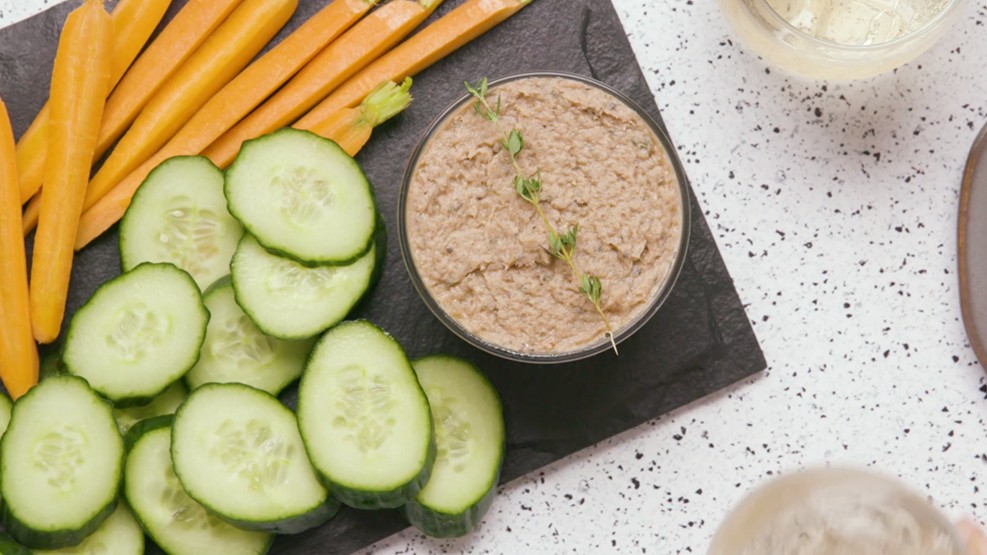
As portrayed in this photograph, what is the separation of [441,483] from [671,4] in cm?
98

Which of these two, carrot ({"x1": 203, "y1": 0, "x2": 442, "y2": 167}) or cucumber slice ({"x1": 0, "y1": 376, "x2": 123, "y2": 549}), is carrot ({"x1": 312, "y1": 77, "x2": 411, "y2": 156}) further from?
cucumber slice ({"x1": 0, "y1": 376, "x2": 123, "y2": 549})

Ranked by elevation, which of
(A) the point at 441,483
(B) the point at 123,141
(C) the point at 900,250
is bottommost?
(C) the point at 900,250

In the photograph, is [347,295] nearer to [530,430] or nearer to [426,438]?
[426,438]

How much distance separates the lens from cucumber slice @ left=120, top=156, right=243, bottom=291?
5.90ft

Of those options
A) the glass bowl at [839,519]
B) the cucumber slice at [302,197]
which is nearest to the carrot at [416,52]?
the cucumber slice at [302,197]

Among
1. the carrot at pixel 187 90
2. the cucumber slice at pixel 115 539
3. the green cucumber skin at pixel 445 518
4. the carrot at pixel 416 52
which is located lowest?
the green cucumber skin at pixel 445 518

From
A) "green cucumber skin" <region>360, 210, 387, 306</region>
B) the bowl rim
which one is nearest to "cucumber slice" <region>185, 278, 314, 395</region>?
"green cucumber skin" <region>360, 210, 387, 306</region>

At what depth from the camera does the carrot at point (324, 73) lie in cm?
188

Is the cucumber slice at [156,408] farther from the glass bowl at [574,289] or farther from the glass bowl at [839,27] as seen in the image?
the glass bowl at [839,27]

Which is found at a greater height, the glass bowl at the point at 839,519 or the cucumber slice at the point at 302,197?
the cucumber slice at the point at 302,197

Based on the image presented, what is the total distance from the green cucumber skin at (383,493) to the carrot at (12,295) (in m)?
0.57

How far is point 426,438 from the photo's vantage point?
5.50ft

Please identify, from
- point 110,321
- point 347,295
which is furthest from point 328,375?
point 110,321

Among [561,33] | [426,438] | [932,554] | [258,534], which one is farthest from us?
[561,33]
